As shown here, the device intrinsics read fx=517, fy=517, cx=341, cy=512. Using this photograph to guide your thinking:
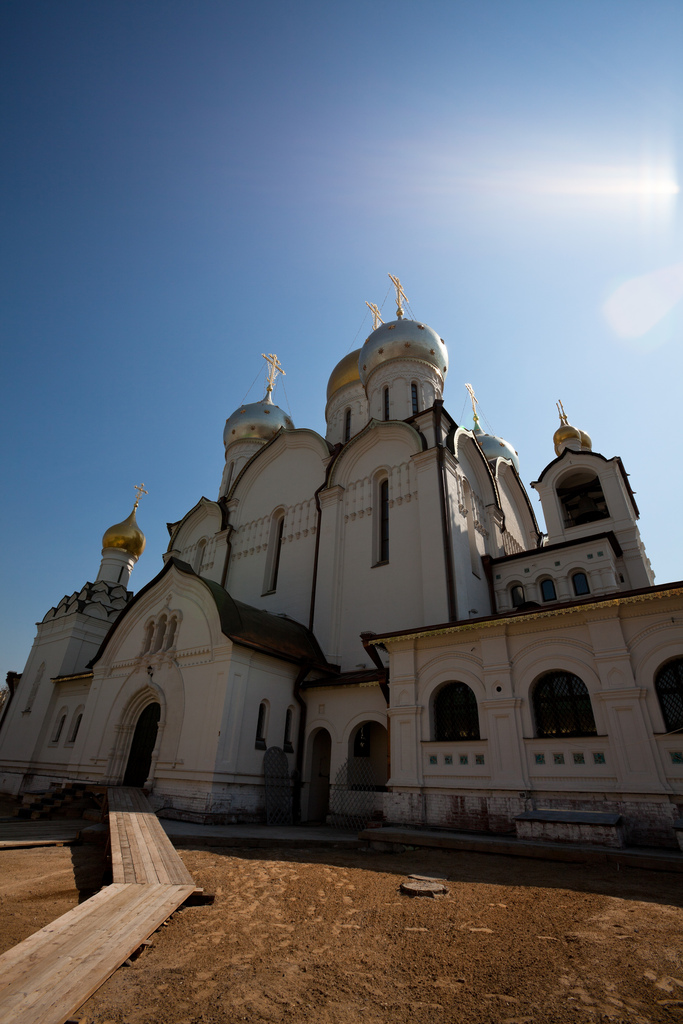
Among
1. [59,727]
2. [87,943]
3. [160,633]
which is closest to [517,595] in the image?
[160,633]

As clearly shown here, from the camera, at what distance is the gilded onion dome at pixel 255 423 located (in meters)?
24.9

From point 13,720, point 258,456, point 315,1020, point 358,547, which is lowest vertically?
point 315,1020

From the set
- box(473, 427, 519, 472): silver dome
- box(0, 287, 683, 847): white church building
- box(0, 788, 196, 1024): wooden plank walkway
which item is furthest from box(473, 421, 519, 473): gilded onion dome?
box(0, 788, 196, 1024): wooden plank walkway

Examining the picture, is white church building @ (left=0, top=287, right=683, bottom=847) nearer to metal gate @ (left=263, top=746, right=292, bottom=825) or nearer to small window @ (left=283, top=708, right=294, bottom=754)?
small window @ (left=283, top=708, right=294, bottom=754)

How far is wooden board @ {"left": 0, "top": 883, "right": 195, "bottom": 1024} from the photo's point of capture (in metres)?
2.26

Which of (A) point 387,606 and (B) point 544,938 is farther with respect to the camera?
(A) point 387,606

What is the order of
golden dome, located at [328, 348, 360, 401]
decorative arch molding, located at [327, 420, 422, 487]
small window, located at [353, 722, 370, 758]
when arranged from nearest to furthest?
small window, located at [353, 722, 370, 758] < decorative arch molding, located at [327, 420, 422, 487] < golden dome, located at [328, 348, 360, 401]

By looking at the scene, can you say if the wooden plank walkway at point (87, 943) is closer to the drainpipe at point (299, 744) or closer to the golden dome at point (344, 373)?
the drainpipe at point (299, 744)

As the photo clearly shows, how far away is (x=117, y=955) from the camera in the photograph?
9.23 ft

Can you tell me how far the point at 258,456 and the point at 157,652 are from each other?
8963 millimetres

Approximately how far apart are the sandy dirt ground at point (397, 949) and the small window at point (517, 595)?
979 cm

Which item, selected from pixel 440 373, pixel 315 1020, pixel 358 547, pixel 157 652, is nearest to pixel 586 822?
pixel 315 1020

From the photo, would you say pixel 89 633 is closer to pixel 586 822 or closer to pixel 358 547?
pixel 358 547

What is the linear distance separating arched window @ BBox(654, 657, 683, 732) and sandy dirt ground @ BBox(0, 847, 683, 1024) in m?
2.50
